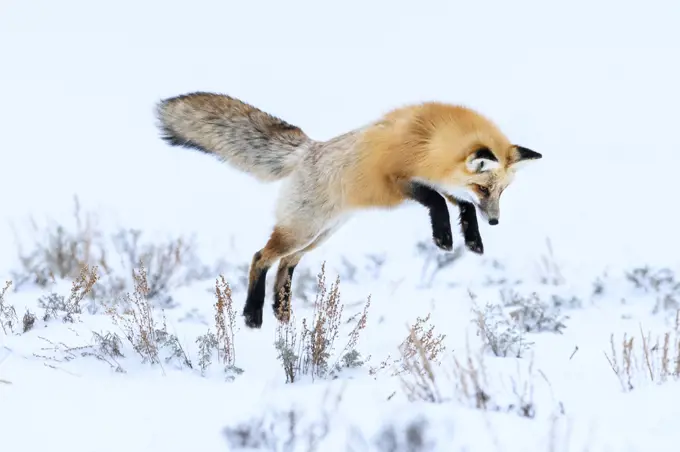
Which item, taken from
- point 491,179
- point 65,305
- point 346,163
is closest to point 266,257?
point 346,163

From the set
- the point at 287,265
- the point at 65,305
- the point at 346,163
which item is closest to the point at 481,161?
the point at 346,163

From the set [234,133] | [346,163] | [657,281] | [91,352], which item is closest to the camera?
[91,352]

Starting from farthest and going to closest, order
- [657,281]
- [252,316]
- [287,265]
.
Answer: [657,281] < [287,265] < [252,316]

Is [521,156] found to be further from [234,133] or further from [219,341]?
[219,341]

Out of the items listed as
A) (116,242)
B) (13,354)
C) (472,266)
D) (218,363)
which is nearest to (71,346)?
(13,354)

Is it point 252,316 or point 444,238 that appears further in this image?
point 252,316

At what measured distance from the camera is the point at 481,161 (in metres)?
5.00

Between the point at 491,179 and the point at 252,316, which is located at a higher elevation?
the point at 491,179

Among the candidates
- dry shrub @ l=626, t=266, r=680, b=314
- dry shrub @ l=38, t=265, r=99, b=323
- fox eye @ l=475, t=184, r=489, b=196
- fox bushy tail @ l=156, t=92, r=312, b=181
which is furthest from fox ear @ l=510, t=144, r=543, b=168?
dry shrub @ l=38, t=265, r=99, b=323

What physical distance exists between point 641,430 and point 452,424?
0.76 metres

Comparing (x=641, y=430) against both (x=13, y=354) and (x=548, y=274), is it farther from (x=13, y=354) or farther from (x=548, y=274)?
(x=548, y=274)

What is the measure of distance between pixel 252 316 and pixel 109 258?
319 centimetres

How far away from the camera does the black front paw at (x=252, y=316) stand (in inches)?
227

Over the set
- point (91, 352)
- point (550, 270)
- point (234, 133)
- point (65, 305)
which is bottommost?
point (91, 352)
